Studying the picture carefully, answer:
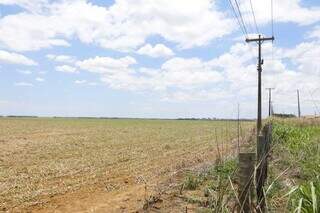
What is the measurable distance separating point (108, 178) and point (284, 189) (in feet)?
29.1

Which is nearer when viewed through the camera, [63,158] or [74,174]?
[74,174]

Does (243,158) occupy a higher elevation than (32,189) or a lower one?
higher

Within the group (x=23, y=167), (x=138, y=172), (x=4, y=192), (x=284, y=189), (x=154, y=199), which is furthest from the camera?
(x=23, y=167)

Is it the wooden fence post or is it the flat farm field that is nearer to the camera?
the wooden fence post

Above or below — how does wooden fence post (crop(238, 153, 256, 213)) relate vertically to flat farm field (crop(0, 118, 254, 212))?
above

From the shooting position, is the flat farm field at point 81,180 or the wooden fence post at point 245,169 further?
the flat farm field at point 81,180

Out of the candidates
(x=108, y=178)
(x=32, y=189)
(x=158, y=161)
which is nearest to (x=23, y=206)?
(x=32, y=189)

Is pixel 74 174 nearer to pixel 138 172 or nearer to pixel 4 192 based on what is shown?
pixel 138 172

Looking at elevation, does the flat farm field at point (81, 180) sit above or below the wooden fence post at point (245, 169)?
below

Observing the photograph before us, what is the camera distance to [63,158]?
2073 cm

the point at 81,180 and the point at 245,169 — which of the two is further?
the point at 81,180

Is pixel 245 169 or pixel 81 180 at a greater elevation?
pixel 245 169

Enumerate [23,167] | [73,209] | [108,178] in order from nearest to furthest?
[73,209] → [108,178] → [23,167]

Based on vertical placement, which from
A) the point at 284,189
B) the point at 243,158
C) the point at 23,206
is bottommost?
the point at 23,206
